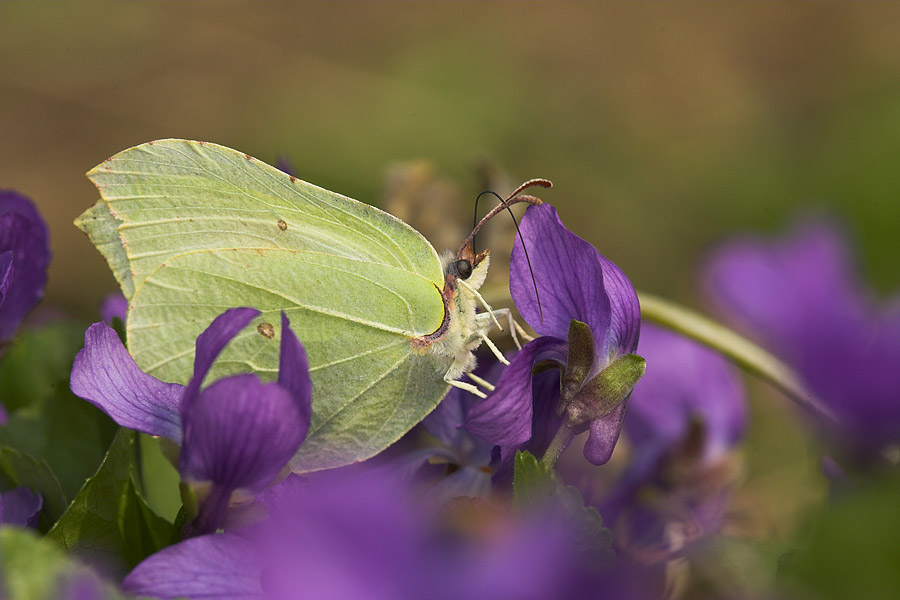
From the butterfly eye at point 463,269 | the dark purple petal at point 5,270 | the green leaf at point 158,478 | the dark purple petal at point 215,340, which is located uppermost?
the dark purple petal at point 5,270

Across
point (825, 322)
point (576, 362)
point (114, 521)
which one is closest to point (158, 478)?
point (114, 521)

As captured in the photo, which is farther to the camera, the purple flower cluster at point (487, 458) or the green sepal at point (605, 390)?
the green sepal at point (605, 390)

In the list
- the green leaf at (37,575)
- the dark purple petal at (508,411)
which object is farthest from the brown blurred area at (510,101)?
the green leaf at (37,575)

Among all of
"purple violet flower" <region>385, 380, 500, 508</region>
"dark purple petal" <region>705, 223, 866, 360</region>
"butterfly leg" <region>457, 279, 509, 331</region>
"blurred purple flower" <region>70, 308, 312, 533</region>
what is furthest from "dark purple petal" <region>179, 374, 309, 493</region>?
"dark purple petal" <region>705, 223, 866, 360</region>

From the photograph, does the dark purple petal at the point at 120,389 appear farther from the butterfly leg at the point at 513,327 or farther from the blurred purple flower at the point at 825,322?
the blurred purple flower at the point at 825,322

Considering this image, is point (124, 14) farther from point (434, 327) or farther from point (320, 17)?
point (434, 327)

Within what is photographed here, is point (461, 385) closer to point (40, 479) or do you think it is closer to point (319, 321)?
point (319, 321)

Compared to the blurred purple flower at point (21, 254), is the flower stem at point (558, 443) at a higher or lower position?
lower

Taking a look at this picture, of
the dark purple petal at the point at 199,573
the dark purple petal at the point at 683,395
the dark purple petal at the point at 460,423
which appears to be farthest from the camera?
the dark purple petal at the point at 683,395

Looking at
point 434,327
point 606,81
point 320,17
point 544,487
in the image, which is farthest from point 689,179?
point 544,487
